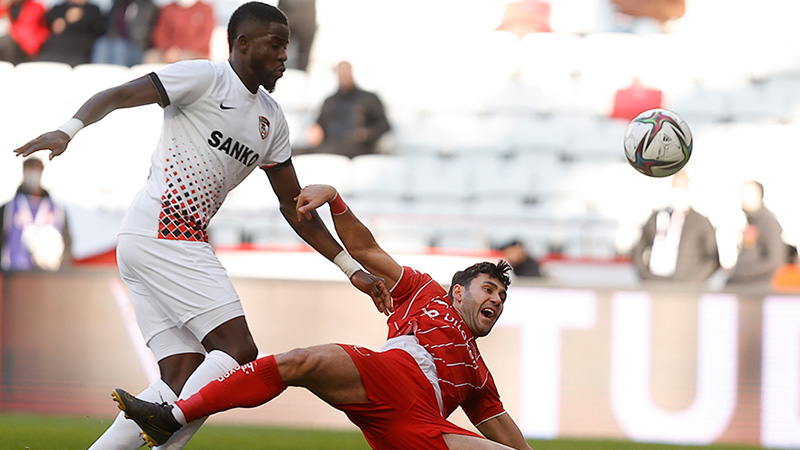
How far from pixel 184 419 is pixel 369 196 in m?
7.75

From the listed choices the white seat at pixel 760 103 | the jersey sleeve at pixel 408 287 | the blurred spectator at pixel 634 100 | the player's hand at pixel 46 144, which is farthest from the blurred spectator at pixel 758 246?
the player's hand at pixel 46 144

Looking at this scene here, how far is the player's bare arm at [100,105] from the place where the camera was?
146 inches

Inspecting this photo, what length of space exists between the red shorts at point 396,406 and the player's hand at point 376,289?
375mm

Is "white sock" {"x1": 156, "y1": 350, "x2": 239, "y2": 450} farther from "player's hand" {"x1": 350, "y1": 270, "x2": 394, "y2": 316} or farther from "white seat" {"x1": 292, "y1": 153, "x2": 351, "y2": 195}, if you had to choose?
"white seat" {"x1": 292, "y1": 153, "x2": 351, "y2": 195}

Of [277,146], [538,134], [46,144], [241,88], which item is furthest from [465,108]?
[46,144]

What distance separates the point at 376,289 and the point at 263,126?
0.92m

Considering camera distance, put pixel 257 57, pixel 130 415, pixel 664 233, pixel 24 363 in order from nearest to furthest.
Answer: pixel 130 415
pixel 257 57
pixel 24 363
pixel 664 233

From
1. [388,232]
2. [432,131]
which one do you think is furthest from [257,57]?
[432,131]

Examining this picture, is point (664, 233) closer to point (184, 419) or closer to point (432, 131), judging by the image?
point (432, 131)

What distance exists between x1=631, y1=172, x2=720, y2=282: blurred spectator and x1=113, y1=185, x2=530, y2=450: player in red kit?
489 centimetres

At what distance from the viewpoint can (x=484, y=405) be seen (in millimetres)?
4793

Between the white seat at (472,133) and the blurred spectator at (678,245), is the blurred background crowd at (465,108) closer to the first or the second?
the white seat at (472,133)

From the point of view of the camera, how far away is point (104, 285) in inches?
324

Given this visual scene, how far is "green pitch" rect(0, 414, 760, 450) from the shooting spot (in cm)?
592
